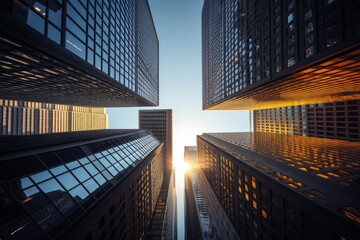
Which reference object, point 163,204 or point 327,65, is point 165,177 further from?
point 327,65

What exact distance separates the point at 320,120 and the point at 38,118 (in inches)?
7251

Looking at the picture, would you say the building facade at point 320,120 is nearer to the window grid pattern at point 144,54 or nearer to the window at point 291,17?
the window at point 291,17

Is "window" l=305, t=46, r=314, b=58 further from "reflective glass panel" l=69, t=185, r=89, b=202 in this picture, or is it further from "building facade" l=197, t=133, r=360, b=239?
"reflective glass panel" l=69, t=185, r=89, b=202

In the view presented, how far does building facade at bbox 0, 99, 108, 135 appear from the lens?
99.4 m

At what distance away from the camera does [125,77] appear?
1391 inches

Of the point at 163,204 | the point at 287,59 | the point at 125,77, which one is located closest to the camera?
the point at 287,59

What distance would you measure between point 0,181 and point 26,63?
13.6 m

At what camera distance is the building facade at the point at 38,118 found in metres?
99.4

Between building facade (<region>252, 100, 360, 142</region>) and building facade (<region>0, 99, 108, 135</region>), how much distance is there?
16989cm

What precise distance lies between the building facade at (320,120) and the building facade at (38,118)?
169888 mm

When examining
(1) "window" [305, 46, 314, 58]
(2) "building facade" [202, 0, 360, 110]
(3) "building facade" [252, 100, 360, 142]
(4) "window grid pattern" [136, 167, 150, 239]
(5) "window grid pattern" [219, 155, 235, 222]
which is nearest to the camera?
(2) "building facade" [202, 0, 360, 110]

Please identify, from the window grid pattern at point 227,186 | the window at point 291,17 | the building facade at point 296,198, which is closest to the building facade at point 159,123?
the window grid pattern at point 227,186

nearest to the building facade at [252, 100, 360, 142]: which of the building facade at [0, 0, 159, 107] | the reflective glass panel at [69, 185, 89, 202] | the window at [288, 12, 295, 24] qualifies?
the window at [288, 12, 295, 24]

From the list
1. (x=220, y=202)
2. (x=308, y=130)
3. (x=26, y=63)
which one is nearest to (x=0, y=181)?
(x=26, y=63)
